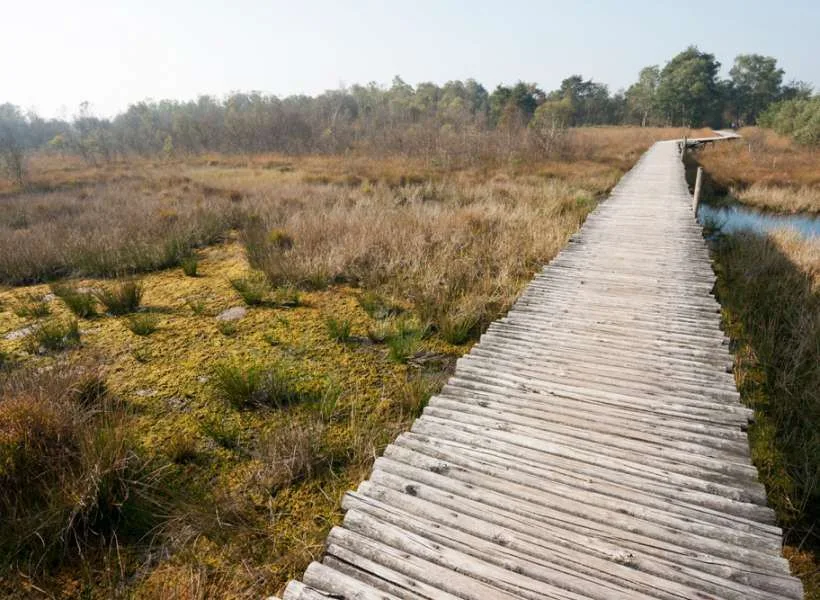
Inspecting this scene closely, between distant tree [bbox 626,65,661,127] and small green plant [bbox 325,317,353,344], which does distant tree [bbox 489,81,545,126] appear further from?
small green plant [bbox 325,317,353,344]

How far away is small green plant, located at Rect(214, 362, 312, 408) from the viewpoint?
349cm

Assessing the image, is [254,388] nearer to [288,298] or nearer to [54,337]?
[288,298]

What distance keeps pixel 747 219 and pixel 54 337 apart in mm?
15703

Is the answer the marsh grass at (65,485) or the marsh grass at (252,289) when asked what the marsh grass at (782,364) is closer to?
the marsh grass at (65,485)

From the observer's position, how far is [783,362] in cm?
468

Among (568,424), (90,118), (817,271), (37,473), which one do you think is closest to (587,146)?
(817,271)

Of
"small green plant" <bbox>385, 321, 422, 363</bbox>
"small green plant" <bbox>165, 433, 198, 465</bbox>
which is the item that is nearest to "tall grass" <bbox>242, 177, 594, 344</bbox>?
"small green plant" <bbox>385, 321, 422, 363</bbox>

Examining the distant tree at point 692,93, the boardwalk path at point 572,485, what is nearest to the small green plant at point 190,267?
the boardwalk path at point 572,485

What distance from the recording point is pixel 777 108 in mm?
39031

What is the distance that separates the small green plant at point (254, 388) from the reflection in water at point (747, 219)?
10.9m

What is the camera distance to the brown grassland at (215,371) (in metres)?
2.32

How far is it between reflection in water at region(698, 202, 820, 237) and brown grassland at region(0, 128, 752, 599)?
4.79 metres

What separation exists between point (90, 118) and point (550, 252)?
3670 inches

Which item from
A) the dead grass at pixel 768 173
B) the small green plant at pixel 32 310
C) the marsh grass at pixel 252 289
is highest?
the dead grass at pixel 768 173
